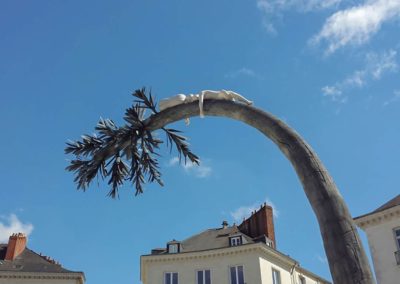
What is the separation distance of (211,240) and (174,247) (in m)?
3.10

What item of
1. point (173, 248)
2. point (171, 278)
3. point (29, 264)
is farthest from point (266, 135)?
point (29, 264)

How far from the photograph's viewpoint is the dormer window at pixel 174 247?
3991cm

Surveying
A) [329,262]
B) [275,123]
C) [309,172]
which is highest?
[275,123]

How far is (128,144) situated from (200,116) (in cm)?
96

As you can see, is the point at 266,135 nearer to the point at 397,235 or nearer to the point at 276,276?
the point at 397,235

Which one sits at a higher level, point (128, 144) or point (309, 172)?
point (128, 144)

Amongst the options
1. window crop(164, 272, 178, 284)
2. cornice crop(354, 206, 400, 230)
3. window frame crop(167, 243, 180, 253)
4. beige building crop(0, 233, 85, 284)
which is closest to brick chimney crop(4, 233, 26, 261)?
beige building crop(0, 233, 85, 284)

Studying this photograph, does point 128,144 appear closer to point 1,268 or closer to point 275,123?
point 275,123

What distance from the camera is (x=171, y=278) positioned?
127 feet

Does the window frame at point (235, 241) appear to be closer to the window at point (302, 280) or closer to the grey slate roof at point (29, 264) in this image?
the window at point (302, 280)

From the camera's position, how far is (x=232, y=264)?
125ft

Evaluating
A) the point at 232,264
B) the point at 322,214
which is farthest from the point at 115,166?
the point at 232,264

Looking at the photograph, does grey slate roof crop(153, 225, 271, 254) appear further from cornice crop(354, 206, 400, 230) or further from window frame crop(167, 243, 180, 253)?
cornice crop(354, 206, 400, 230)

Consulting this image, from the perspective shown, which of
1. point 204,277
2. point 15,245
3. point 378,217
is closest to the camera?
point 378,217
